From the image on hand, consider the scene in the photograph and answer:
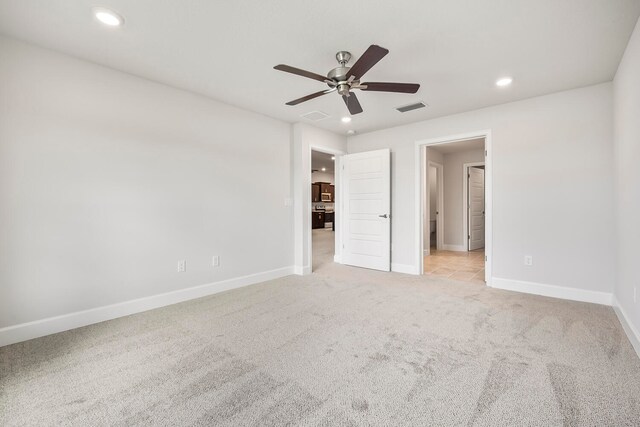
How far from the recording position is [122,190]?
2.93 m

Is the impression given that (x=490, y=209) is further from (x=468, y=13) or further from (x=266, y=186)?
(x=266, y=186)

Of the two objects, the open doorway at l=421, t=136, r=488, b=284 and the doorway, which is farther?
the doorway

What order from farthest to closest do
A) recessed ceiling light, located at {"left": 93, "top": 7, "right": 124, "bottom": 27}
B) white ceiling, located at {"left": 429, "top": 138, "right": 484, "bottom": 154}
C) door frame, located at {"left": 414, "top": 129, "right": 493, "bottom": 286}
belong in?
white ceiling, located at {"left": 429, "top": 138, "right": 484, "bottom": 154} → door frame, located at {"left": 414, "top": 129, "right": 493, "bottom": 286} → recessed ceiling light, located at {"left": 93, "top": 7, "right": 124, "bottom": 27}

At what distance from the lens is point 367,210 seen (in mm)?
5105

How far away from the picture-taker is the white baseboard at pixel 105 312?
238cm

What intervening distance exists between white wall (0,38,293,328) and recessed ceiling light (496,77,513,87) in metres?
3.08

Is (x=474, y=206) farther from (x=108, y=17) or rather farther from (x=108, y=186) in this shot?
(x=108, y=17)

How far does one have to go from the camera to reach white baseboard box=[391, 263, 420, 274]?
4.66 metres

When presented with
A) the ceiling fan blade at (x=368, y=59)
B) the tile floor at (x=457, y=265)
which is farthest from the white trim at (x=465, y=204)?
the ceiling fan blade at (x=368, y=59)

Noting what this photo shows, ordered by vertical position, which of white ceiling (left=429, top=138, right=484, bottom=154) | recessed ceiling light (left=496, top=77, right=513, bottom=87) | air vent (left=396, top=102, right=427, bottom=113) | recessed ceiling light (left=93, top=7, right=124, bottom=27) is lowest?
recessed ceiling light (left=496, top=77, right=513, bottom=87)

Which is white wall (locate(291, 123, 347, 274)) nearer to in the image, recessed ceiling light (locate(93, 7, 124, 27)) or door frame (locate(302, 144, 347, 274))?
door frame (locate(302, 144, 347, 274))

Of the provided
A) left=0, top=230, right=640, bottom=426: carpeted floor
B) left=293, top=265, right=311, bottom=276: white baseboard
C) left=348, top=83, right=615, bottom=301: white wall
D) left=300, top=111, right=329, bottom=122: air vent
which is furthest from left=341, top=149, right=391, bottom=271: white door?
left=0, top=230, right=640, bottom=426: carpeted floor

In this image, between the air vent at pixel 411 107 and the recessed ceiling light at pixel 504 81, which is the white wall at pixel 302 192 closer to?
the air vent at pixel 411 107

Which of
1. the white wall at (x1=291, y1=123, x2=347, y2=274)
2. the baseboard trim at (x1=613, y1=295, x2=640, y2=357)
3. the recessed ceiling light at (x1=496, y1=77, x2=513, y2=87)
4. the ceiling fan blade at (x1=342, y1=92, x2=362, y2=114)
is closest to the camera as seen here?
the baseboard trim at (x1=613, y1=295, x2=640, y2=357)
